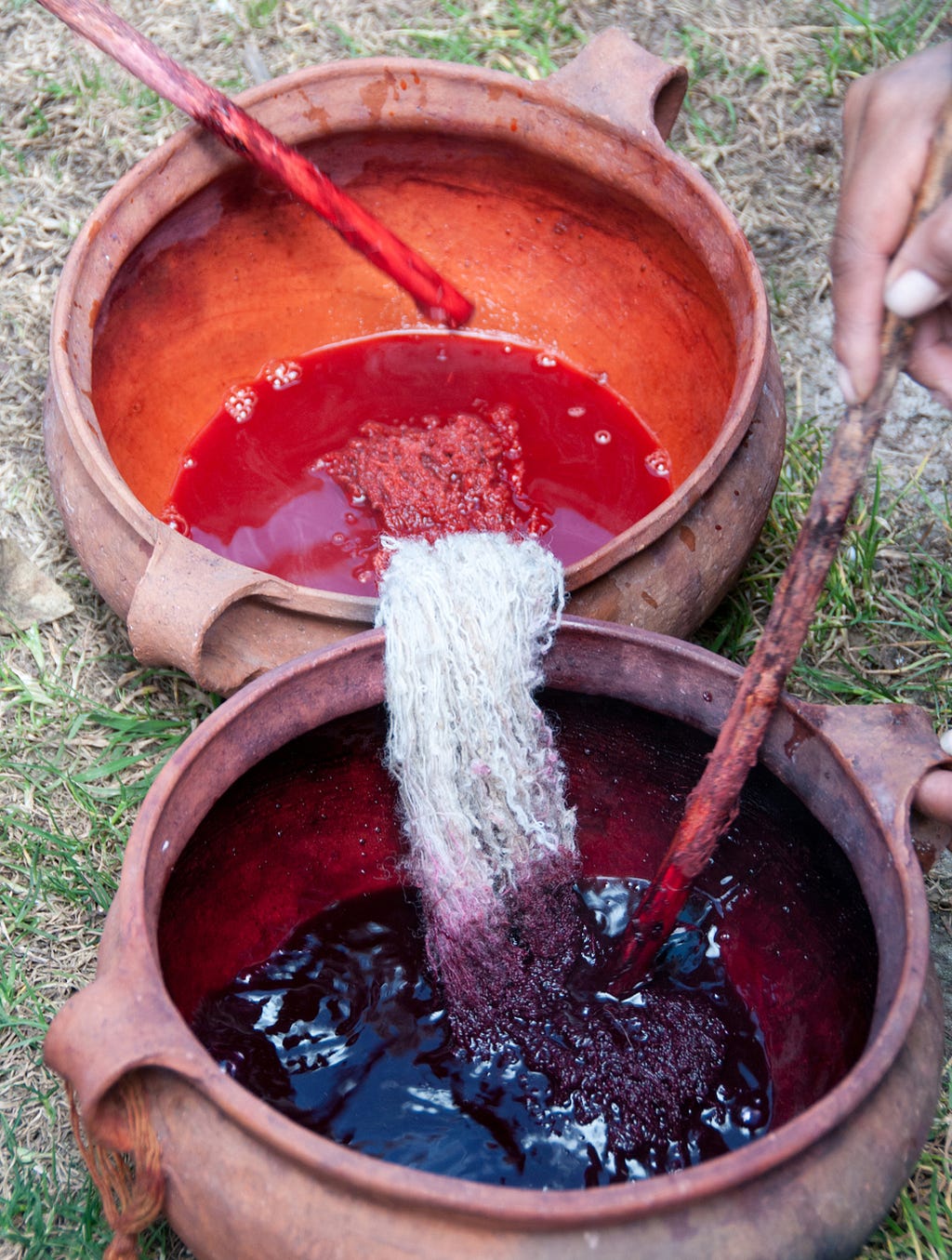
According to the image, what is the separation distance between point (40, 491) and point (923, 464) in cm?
165

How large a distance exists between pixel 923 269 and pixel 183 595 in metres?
0.93

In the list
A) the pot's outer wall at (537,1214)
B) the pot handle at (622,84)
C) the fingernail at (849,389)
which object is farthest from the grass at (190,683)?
the fingernail at (849,389)

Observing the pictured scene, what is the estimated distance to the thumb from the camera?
114 cm

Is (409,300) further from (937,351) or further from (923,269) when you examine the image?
(923,269)

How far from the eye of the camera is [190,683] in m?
2.14

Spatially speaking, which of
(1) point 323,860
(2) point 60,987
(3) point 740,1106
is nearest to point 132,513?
(1) point 323,860

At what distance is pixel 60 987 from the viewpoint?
5.96 feet

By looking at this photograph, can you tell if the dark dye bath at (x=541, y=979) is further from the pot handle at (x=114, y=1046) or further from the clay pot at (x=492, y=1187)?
the pot handle at (x=114, y=1046)

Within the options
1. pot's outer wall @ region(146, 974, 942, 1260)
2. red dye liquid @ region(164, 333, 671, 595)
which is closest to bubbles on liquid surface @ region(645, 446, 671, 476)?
red dye liquid @ region(164, 333, 671, 595)

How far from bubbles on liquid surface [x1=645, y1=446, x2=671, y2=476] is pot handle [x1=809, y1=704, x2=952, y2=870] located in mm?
896

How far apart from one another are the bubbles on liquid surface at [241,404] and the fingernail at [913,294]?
1411 mm

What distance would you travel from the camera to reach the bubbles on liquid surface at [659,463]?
2225mm

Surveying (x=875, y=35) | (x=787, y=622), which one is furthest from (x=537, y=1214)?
(x=875, y=35)

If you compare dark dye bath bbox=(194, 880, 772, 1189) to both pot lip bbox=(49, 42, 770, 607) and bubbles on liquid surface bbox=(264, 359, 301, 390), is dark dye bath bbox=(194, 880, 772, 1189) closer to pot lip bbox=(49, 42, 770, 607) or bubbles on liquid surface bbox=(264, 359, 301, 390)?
pot lip bbox=(49, 42, 770, 607)
